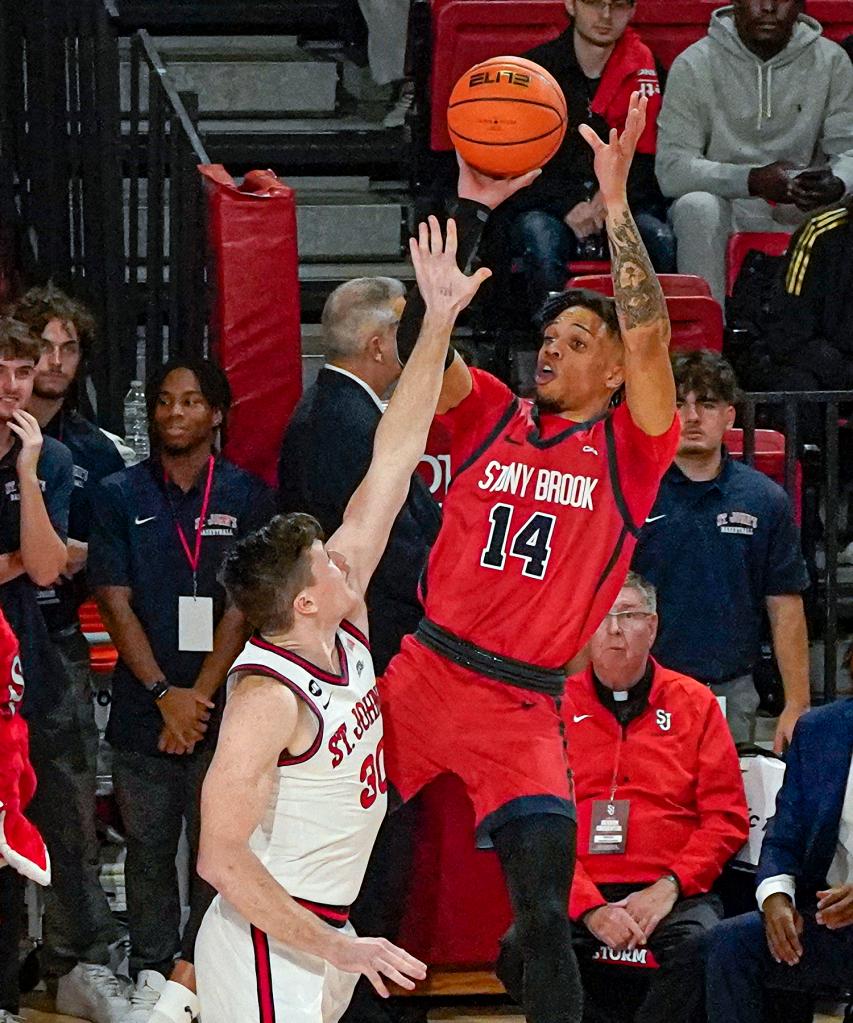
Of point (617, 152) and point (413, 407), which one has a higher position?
point (617, 152)

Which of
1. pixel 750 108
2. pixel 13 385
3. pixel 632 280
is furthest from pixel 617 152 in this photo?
pixel 750 108

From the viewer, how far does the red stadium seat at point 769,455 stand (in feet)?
20.3

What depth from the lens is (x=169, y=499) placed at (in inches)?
222

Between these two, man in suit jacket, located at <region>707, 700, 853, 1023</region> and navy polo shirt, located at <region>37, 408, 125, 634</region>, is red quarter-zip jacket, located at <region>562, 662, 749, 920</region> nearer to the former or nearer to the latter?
man in suit jacket, located at <region>707, 700, 853, 1023</region>

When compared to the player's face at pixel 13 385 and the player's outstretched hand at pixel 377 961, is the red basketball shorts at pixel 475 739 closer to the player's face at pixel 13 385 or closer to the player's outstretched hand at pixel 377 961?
the player's outstretched hand at pixel 377 961

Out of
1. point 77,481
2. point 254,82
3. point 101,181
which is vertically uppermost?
point 254,82

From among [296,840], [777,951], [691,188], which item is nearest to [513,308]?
[691,188]

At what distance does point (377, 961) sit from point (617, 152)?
180cm

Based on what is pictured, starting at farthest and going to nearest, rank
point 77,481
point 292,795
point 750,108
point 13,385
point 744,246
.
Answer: point 750,108 → point 744,246 → point 77,481 → point 13,385 → point 292,795

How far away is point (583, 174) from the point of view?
6988mm

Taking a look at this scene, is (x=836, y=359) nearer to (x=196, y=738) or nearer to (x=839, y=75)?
(x=839, y=75)

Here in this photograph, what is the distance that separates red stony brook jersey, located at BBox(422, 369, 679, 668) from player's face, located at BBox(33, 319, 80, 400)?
1.70 metres

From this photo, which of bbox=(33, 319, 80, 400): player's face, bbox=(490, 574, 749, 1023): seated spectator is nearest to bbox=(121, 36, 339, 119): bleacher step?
bbox=(33, 319, 80, 400): player's face

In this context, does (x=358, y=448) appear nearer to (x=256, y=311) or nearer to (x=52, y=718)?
(x=256, y=311)
